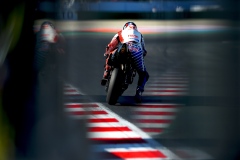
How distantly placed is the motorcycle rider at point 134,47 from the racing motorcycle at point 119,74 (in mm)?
31

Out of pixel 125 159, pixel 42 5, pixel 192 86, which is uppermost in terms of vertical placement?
pixel 42 5

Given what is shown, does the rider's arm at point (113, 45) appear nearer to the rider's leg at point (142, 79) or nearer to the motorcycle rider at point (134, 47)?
the motorcycle rider at point (134, 47)

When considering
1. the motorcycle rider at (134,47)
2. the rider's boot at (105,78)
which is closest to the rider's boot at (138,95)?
the motorcycle rider at (134,47)

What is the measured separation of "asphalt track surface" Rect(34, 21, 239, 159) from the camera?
608 centimetres

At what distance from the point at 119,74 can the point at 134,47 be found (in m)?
0.20

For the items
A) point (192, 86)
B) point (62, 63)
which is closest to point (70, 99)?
point (62, 63)

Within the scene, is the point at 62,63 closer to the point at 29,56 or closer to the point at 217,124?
the point at 29,56

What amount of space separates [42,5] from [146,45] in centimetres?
58

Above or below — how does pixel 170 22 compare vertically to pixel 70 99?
above

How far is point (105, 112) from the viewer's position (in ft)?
20.7

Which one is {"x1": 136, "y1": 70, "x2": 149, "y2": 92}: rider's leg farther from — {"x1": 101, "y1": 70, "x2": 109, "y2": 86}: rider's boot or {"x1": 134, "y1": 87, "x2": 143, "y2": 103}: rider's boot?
{"x1": 101, "y1": 70, "x2": 109, "y2": 86}: rider's boot

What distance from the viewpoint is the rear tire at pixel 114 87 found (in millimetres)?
6160

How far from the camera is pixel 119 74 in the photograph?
6328 millimetres

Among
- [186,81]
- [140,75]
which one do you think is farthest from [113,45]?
[186,81]
